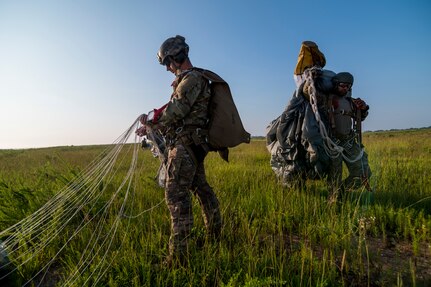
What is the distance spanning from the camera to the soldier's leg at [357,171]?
Answer: 4535 millimetres

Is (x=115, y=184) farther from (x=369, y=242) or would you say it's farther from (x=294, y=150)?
(x=369, y=242)

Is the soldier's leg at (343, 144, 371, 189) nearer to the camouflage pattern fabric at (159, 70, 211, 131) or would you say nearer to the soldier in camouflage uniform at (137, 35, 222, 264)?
the soldier in camouflage uniform at (137, 35, 222, 264)

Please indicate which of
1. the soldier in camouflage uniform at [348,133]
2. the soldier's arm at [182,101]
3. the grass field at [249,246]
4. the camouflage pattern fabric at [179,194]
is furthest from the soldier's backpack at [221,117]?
the soldier in camouflage uniform at [348,133]

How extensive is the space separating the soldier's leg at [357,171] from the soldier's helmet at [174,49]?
10.9ft

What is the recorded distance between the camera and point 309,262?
2.52 meters

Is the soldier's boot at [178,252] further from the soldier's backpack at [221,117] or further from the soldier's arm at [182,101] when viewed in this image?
the soldier's arm at [182,101]

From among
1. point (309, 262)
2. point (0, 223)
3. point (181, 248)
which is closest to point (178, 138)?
point (181, 248)

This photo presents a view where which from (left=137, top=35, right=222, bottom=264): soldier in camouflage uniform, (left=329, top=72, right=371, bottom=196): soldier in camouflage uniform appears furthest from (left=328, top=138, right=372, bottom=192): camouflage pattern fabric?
(left=137, top=35, right=222, bottom=264): soldier in camouflage uniform

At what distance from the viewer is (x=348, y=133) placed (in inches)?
179

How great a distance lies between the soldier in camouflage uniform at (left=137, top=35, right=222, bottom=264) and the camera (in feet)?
8.73

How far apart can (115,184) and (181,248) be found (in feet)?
11.8

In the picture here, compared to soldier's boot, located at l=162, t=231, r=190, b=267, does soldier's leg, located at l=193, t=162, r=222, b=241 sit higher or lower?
higher

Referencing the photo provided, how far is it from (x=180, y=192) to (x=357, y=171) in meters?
3.28

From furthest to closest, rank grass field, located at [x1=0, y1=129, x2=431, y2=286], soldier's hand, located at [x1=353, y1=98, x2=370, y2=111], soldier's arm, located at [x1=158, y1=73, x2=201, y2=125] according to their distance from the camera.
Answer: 1. soldier's hand, located at [x1=353, y1=98, x2=370, y2=111]
2. soldier's arm, located at [x1=158, y1=73, x2=201, y2=125]
3. grass field, located at [x1=0, y1=129, x2=431, y2=286]
